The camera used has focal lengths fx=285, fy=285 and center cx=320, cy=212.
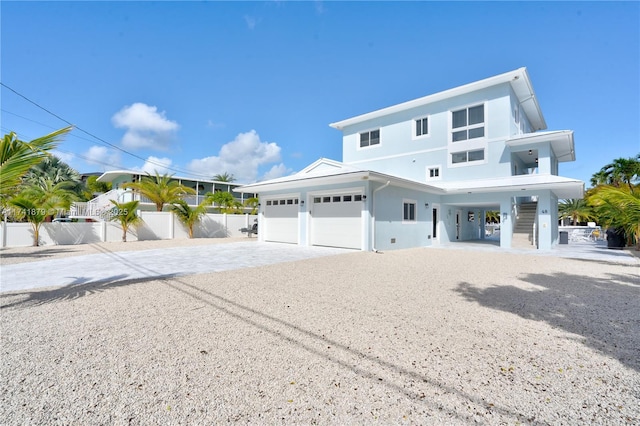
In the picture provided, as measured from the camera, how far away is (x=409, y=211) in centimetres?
1461

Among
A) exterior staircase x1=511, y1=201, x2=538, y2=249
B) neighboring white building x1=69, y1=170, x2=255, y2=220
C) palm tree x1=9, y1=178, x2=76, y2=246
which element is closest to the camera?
palm tree x1=9, y1=178, x2=76, y2=246

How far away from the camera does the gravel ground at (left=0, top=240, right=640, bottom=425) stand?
85.4 inches

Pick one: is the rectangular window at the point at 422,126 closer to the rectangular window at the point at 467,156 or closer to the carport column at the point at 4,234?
the rectangular window at the point at 467,156

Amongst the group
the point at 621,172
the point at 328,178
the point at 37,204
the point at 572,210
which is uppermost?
the point at 621,172

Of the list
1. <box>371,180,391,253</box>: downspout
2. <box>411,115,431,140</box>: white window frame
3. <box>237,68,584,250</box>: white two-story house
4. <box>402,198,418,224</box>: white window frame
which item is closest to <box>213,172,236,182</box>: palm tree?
<box>237,68,584,250</box>: white two-story house

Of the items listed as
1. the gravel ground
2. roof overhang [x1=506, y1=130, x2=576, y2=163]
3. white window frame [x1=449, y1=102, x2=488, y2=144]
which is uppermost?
white window frame [x1=449, y1=102, x2=488, y2=144]

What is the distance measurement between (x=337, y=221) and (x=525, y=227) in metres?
11.3

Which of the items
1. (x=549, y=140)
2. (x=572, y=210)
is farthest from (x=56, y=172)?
(x=572, y=210)

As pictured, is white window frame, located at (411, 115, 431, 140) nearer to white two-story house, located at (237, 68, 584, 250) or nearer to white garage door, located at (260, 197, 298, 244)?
white two-story house, located at (237, 68, 584, 250)

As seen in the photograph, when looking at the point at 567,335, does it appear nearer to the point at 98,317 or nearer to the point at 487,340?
the point at 487,340

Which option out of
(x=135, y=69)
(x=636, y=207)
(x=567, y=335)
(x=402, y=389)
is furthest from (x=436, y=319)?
(x=135, y=69)

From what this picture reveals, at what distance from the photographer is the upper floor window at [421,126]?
62.5 feet

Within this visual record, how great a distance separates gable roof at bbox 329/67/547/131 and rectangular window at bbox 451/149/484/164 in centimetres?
364

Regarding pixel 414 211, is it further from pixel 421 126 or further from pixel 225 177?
pixel 225 177
